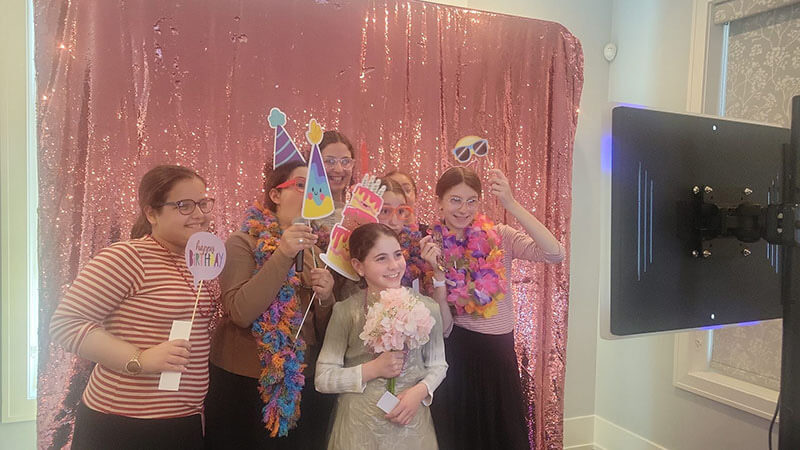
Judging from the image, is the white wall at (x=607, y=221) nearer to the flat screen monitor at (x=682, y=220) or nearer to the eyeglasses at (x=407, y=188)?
the eyeglasses at (x=407, y=188)

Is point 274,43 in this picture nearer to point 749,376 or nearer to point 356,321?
point 356,321

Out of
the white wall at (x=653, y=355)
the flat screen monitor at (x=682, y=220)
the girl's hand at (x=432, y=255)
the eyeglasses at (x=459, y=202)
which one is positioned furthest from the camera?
the white wall at (x=653, y=355)

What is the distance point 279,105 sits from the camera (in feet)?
6.48

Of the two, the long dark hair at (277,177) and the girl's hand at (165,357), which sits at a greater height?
the long dark hair at (277,177)

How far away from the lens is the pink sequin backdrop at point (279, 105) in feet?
5.72

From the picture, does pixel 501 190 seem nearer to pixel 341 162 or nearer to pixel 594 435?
pixel 341 162

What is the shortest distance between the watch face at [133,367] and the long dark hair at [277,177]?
2.07 feet

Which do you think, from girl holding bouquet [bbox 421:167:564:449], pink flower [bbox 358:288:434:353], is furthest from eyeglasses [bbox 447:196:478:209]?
pink flower [bbox 358:288:434:353]

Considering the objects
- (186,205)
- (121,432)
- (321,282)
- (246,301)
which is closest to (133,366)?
(121,432)

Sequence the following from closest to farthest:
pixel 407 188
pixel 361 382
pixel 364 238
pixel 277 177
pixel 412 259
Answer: pixel 361 382, pixel 364 238, pixel 277 177, pixel 412 259, pixel 407 188

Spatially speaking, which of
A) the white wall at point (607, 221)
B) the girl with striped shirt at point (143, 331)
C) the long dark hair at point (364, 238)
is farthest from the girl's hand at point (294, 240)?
the white wall at point (607, 221)

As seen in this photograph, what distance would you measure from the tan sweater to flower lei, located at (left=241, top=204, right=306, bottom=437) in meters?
0.03

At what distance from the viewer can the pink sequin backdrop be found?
1.74 metres

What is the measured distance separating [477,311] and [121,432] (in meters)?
1.18
